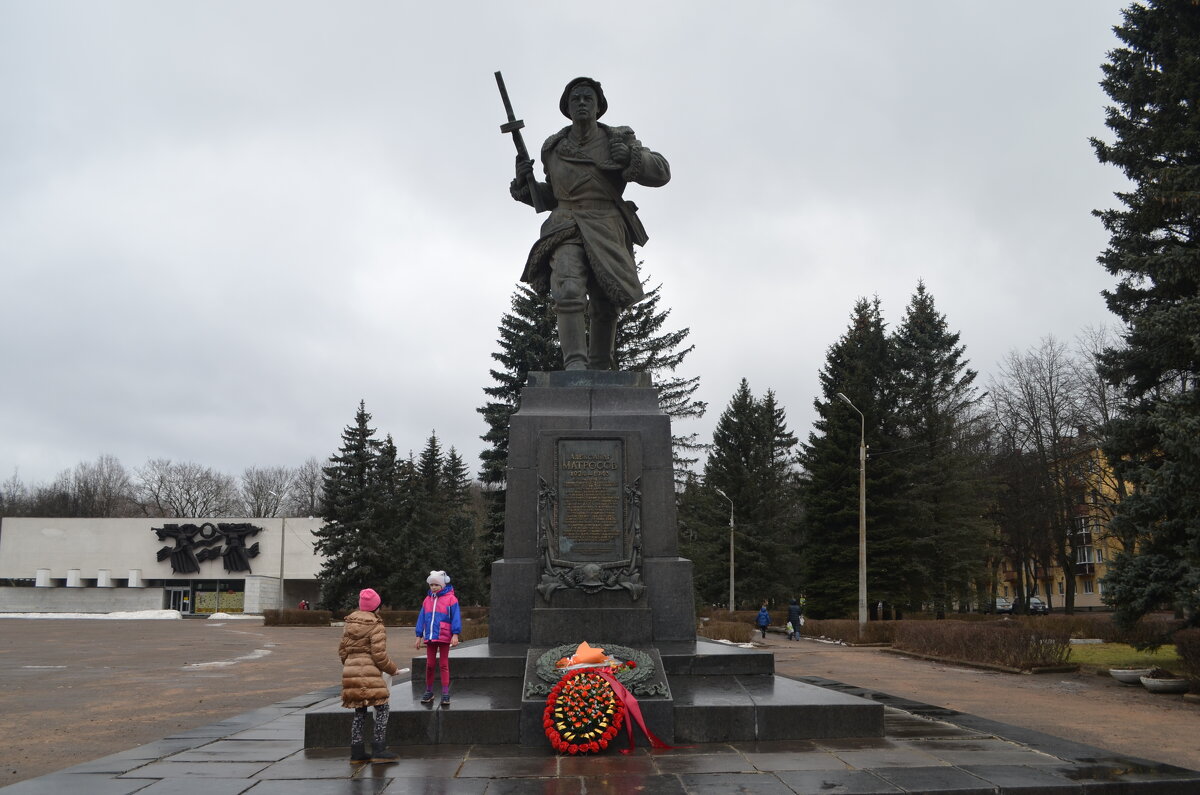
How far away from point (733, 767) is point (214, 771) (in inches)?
136

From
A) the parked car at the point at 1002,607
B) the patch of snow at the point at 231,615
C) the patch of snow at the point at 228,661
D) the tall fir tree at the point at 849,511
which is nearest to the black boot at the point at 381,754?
the patch of snow at the point at 228,661

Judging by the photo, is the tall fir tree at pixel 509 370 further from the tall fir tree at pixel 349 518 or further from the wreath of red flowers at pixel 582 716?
the wreath of red flowers at pixel 582 716

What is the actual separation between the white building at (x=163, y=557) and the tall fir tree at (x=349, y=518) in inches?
458

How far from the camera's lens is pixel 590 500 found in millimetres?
8617

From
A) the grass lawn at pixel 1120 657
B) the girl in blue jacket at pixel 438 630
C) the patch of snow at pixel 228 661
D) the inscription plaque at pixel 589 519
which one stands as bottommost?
the patch of snow at pixel 228 661

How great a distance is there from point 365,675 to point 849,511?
109 feet

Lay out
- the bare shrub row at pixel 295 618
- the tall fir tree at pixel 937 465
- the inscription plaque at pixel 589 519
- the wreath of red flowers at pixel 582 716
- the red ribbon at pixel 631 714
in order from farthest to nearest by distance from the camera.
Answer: the bare shrub row at pixel 295 618 < the tall fir tree at pixel 937 465 < the inscription plaque at pixel 589 519 < the red ribbon at pixel 631 714 < the wreath of red flowers at pixel 582 716

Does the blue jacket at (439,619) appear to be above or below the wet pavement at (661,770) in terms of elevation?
above

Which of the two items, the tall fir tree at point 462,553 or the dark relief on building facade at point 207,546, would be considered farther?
the dark relief on building facade at point 207,546

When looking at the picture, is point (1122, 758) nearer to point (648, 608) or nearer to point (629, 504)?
point (648, 608)

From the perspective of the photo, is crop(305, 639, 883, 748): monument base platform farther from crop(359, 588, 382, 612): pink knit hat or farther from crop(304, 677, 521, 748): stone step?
crop(359, 588, 382, 612): pink knit hat

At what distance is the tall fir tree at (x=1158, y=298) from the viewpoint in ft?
45.9

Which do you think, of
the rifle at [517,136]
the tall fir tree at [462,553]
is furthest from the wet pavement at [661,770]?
the tall fir tree at [462,553]


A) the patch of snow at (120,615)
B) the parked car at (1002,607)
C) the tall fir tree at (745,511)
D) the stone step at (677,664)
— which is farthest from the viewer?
the parked car at (1002,607)
